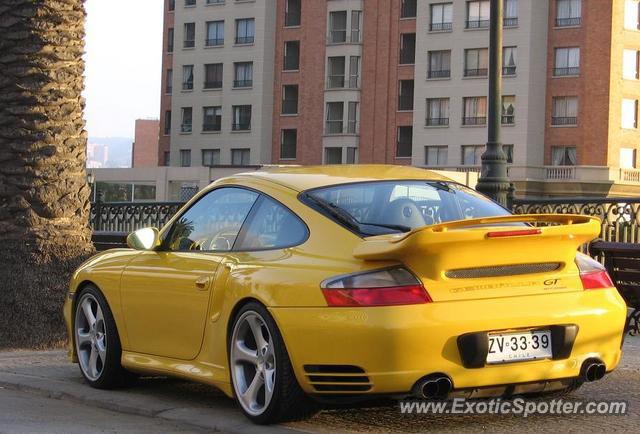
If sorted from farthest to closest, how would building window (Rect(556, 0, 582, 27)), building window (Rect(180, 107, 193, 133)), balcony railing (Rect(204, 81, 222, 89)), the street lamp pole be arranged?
building window (Rect(180, 107, 193, 133))
balcony railing (Rect(204, 81, 222, 89))
building window (Rect(556, 0, 582, 27))
the street lamp pole

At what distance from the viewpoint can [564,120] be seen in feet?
244

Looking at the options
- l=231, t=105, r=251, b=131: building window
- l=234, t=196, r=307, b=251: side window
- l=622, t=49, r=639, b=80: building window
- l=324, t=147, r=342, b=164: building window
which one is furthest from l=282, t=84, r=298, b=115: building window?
l=234, t=196, r=307, b=251: side window

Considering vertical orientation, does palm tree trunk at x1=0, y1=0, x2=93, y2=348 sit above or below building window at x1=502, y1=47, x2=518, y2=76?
below

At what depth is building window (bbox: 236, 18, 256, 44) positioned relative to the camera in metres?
88.4

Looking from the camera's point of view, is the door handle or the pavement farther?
the door handle

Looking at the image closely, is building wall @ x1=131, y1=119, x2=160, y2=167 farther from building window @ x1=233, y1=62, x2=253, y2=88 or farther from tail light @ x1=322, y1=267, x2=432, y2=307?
tail light @ x1=322, y1=267, x2=432, y2=307

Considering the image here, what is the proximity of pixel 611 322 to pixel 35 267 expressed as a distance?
6.02 m

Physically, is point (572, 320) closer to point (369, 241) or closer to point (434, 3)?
point (369, 241)

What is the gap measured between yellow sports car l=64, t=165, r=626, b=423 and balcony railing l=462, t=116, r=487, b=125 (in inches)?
2731

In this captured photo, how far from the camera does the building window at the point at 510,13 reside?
75.4 metres

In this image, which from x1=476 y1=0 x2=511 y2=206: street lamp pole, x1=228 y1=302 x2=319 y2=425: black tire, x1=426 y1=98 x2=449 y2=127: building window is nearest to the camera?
x1=228 y1=302 x2=319 y2=425: black tire

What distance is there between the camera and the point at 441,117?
258 ft

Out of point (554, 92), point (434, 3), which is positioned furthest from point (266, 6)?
point (554, 92)

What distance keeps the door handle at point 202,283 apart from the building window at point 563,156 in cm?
6834
